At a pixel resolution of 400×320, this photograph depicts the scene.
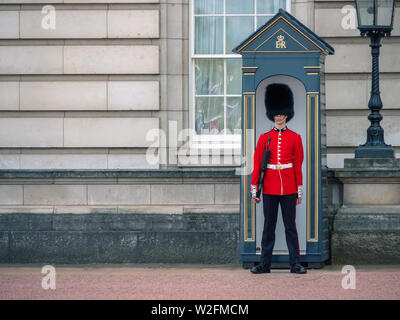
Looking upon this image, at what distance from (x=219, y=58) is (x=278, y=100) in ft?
6.40

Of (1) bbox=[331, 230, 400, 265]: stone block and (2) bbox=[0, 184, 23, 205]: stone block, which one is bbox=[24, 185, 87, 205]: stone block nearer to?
(2) bbox=[0, 184, 23, 205]: stone block

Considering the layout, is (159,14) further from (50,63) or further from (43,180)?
(43,180)

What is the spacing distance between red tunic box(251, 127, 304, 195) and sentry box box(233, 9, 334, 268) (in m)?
0.21

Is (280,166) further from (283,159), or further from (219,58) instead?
(219,58)

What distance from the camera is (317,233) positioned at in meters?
9.19

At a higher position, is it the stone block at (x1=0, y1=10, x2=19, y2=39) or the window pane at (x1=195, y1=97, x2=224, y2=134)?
the stone block at (x1=0, y1=10, x2=19, y2=39)

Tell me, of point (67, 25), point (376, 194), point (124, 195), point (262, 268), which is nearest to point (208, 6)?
point (67, 25)

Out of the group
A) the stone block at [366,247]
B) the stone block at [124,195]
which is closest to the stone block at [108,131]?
the stone block at [124,195]

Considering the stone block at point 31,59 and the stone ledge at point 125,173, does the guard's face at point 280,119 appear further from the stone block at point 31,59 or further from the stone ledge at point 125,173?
the stone block at point 31,59

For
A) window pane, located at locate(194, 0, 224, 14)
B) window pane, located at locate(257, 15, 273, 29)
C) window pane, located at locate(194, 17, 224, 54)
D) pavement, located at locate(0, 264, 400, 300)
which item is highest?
window pane, located at locate(194, 0, 224, 14)

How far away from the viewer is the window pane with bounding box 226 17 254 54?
10906mm

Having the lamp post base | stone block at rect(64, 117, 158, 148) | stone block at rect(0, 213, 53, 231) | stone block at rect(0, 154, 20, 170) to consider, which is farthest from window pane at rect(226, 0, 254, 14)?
stone block at rect(0, 213, 53, 231)

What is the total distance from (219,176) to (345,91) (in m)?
1.94

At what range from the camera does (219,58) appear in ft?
35.9
